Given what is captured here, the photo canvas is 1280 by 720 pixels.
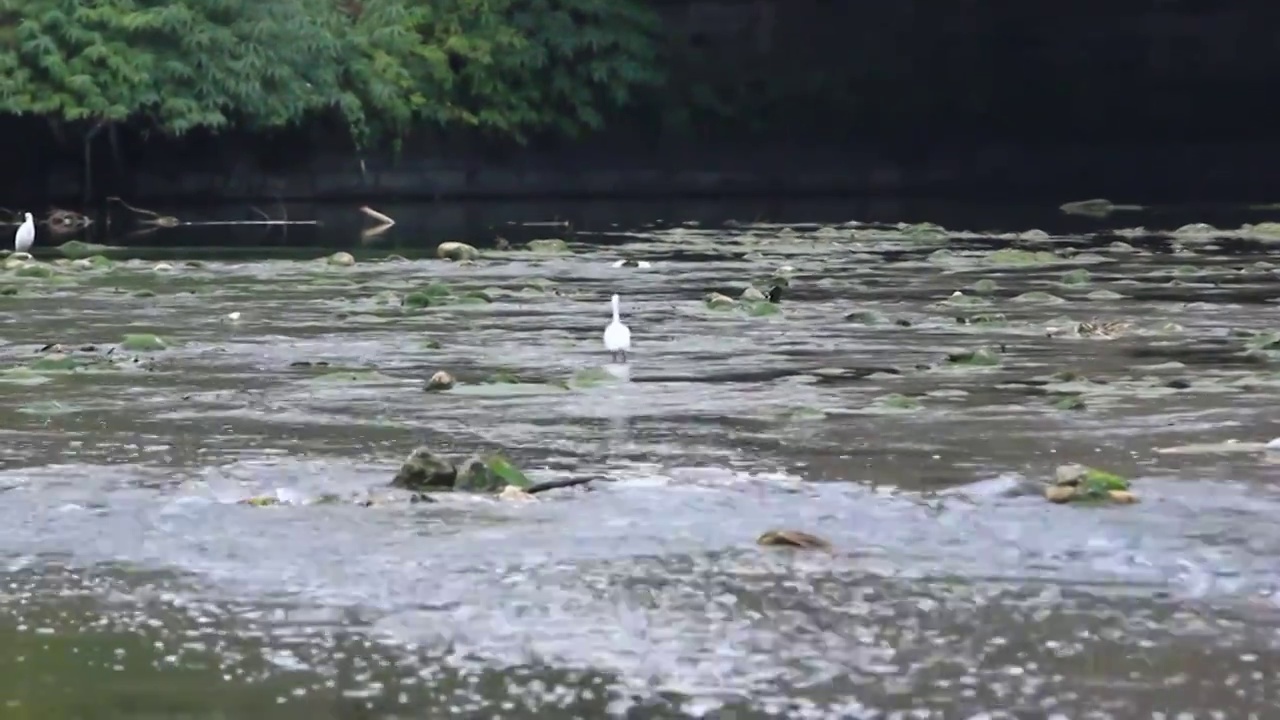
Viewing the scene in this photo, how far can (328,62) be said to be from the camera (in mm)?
33750

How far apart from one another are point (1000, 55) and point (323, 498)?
129ft

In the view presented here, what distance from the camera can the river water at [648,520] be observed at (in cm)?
489

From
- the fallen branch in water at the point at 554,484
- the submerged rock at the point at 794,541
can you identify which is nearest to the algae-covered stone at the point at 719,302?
the fallen branch in water at the point at 554,484

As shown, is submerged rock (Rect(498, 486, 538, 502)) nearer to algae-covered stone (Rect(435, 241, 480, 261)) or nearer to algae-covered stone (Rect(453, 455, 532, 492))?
algae-covered stone (Rect(453, 455, 532, 492))

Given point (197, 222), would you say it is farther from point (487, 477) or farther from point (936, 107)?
point (487, 477)

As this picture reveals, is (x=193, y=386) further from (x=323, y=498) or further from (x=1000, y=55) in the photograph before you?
(x=1000, y=55)

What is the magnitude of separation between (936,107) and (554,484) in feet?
125

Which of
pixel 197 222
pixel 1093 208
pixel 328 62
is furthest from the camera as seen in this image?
pixel 328 62

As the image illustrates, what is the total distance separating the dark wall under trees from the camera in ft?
Answer: 136

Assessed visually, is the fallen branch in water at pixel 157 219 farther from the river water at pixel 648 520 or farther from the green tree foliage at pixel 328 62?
the river water at pixel 648 520

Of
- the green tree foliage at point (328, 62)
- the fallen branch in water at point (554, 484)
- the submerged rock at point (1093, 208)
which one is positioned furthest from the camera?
the submerged rock at point (1093, 208)

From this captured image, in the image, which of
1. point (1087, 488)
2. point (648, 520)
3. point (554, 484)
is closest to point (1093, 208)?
point (1087, 488)

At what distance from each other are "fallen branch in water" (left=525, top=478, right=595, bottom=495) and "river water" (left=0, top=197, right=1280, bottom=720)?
0.05 metres

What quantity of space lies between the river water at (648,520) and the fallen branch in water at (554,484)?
5 cm
